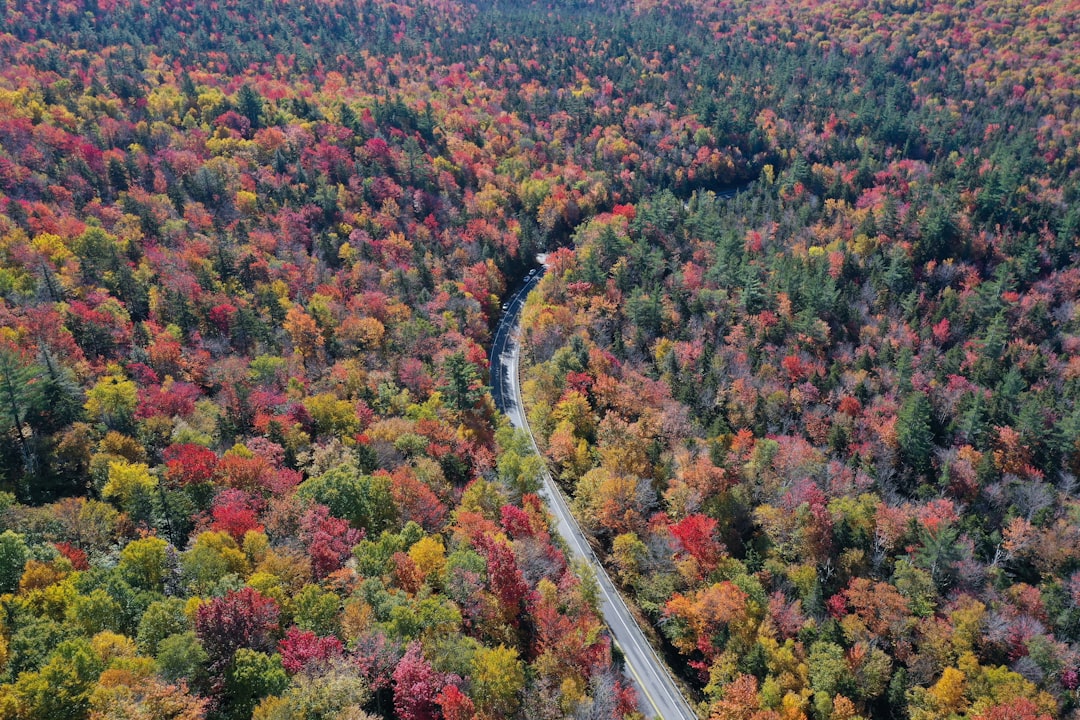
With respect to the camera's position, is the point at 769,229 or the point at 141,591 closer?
the point at 141,591

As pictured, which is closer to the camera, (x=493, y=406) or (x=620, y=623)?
(x=620, y=623)

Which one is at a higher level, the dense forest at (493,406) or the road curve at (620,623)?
the dense forest at (493,406)

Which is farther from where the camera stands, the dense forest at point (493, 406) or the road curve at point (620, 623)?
the road curve at point (620, 623)

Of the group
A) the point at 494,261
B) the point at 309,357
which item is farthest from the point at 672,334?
the point at 309,357

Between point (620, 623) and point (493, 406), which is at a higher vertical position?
point (493, 406)

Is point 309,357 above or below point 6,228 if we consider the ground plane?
below

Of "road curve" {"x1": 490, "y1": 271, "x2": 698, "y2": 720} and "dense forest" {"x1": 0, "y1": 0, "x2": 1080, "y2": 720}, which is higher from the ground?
"dense forest" {"x1": 0, "y1": 0, "x2": 1080, "y2": 720}

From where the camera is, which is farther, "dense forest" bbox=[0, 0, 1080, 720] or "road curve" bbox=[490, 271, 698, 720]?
"road curve" bbox=[490, 271, 698, 720]

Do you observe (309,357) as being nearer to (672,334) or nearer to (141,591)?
(141,591)
